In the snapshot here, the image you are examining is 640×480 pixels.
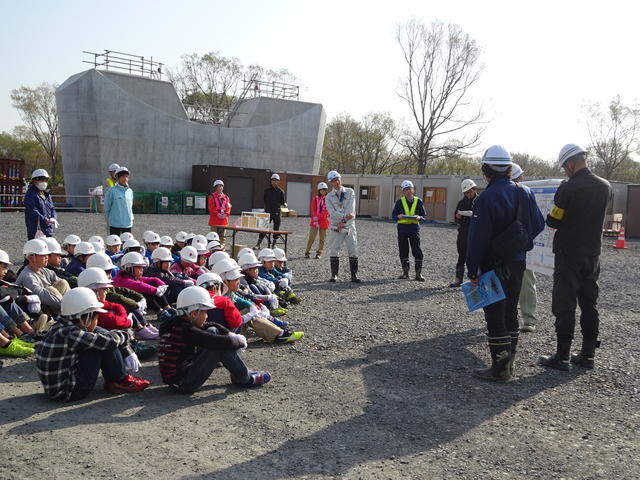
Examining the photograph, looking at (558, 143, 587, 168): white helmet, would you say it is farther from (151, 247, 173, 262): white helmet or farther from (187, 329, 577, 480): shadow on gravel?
(151, 247, 173, 262): white helmet

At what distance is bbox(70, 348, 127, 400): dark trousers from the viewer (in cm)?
489

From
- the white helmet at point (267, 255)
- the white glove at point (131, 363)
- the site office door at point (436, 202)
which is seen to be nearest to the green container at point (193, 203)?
the site office door at point (436, 202)

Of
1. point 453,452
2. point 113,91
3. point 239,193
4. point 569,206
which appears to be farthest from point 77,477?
point 113,91

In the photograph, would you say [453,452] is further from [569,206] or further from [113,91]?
[113,91]

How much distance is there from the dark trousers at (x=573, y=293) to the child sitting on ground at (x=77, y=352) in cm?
457

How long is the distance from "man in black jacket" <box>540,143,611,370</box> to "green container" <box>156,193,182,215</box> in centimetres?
3048

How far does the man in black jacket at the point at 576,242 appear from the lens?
6016 millimetres

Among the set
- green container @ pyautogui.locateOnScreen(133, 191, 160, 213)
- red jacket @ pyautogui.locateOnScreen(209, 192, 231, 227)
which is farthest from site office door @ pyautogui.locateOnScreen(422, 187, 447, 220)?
red jacket @ pyautogui.locateOnScreen(209, 192, 231, 227)

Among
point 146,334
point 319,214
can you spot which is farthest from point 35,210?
point 319,214

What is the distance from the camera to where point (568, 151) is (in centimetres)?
605

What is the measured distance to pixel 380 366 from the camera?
6230 millimetres

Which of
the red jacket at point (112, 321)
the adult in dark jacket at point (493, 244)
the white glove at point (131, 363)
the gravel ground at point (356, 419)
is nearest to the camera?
the gravel ground at point (356, 419)

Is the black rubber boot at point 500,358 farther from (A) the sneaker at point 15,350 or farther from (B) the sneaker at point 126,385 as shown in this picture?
(A) the sneaker at point 15,350

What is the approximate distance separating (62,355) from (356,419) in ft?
8.51
